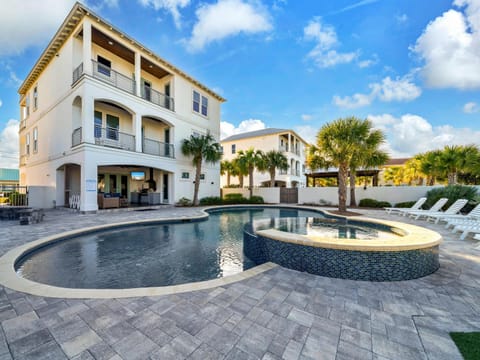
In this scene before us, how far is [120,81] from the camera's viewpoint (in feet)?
44.5

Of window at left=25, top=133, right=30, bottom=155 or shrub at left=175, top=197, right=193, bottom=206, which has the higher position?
window at left=25, top=133, right=30, bottom=155

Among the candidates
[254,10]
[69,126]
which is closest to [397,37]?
[254,10]

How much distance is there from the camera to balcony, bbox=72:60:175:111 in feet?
38.4

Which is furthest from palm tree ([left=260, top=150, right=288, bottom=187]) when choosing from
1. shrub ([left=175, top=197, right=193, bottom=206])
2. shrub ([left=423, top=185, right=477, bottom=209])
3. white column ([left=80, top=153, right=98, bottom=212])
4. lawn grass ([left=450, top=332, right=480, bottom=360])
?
lawn grass ([left=450, top=332, right=480, bottom=360])

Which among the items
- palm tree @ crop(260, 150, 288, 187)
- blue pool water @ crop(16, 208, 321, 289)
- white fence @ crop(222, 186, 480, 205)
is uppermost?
palm tree @ crop(260, 150, 288, 187)

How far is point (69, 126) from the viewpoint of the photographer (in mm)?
12328

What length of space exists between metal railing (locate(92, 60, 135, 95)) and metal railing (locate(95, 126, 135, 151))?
9.68 ft

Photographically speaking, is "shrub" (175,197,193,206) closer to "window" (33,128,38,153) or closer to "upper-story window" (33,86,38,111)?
"window" (33,128,38,153)

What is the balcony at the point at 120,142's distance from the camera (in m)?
11.8

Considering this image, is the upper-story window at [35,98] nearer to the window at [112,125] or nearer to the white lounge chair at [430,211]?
the window at [112,125]

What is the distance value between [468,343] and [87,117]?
→ 14725 millimetres

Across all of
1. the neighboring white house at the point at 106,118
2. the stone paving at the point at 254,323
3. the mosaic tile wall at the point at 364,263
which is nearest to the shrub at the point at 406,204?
the mosaic tile wall at the point at 364,263

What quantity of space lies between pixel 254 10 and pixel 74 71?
1110 centimetres

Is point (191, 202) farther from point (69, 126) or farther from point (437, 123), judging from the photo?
point (437, 123)
